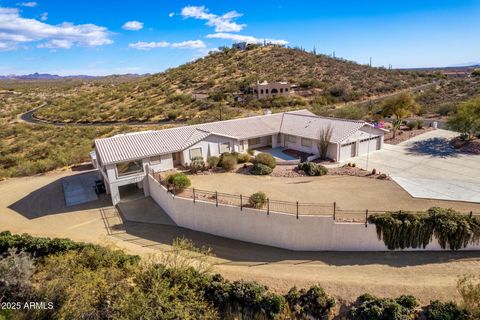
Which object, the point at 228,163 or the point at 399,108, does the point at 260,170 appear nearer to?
the point at 228,163

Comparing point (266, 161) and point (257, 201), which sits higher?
point (266, 161)

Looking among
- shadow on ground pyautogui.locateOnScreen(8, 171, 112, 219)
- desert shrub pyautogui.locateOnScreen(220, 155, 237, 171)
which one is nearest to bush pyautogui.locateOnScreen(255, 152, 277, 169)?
desert shrub pyautogui.locateOnScreen(220, 155, 237, 171)

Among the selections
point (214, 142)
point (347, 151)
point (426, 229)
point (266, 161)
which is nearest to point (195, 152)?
point (214, 142)

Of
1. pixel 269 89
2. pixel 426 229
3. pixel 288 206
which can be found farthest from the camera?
pixel 269 89

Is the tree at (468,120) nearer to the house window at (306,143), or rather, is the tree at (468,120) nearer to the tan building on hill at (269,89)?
the house window at (306,143)

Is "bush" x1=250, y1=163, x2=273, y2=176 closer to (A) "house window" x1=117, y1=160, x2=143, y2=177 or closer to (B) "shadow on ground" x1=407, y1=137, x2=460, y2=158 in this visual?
(A) "house window" x1=117, y1=160, x2=143, y2=177
